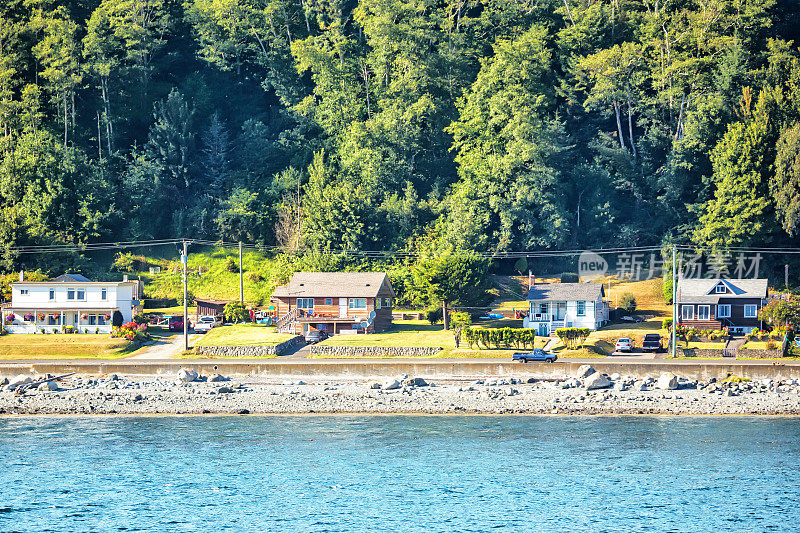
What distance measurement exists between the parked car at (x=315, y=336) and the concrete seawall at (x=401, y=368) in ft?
30.8

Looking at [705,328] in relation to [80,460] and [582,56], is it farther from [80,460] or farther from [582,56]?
[80,460]

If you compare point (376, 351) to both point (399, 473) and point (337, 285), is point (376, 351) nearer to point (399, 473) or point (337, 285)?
point (337, 285)

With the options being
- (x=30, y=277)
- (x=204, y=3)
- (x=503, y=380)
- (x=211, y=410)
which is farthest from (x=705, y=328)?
(x=204, y=3)

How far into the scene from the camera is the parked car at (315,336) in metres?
84.2

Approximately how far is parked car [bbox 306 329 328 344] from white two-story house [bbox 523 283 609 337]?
55.0 feet

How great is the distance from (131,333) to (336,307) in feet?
55.8

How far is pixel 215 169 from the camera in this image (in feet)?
390

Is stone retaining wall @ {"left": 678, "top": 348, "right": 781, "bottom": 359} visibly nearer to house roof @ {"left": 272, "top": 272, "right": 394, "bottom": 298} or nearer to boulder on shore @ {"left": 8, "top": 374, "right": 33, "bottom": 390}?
house roof @ {"left": 272, "top": 272, "right": 394, "bottom": 298}

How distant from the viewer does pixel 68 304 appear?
89.0 meters

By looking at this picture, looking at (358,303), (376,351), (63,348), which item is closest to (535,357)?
(376,351)

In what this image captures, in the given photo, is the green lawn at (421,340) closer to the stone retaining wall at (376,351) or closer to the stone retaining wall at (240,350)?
the stone retaining wall at (376,351)

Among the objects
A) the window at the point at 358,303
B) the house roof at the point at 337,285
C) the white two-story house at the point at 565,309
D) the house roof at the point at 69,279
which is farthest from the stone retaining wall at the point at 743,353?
A: the house roof at the point at 69,279

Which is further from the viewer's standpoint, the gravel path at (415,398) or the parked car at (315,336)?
the parked car at (315,336)

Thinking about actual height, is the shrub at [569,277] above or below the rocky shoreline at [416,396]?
above
